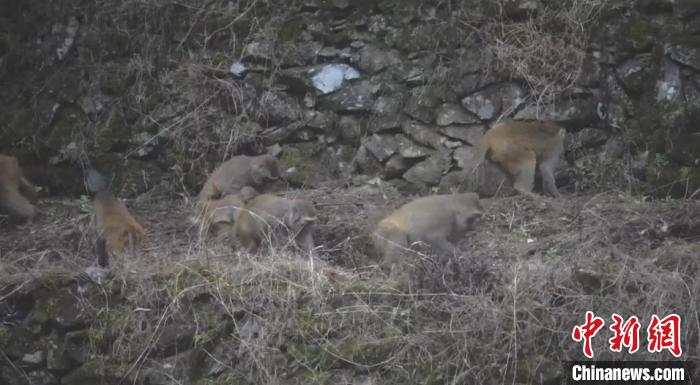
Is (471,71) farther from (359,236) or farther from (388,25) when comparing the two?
(359,236)

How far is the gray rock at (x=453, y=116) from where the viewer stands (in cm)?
1098

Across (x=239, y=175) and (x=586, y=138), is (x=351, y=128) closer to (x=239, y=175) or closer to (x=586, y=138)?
(x=239, y=175)

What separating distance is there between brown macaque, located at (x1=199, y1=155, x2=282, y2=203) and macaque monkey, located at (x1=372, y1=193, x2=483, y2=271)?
1582 millimetres

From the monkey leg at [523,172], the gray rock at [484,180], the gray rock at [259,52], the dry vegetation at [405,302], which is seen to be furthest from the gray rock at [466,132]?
the gray rock at [259,52]

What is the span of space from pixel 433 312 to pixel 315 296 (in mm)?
809

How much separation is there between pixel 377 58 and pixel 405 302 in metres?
3.31

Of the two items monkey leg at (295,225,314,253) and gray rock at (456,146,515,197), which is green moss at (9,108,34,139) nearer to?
monkey leg at (295,225,314,253)

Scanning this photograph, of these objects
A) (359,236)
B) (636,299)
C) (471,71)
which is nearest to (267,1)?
(471,71)

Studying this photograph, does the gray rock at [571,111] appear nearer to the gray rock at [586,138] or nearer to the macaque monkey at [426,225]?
the gray rock at [586,138]

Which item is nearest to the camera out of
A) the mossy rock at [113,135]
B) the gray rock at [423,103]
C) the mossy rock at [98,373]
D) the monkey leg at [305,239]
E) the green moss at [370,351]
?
the green moss at [370,351]

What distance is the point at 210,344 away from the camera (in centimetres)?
877

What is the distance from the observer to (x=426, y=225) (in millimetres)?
9195

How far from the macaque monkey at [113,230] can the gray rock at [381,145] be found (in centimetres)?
228

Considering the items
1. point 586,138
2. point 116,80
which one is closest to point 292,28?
point 116,80
